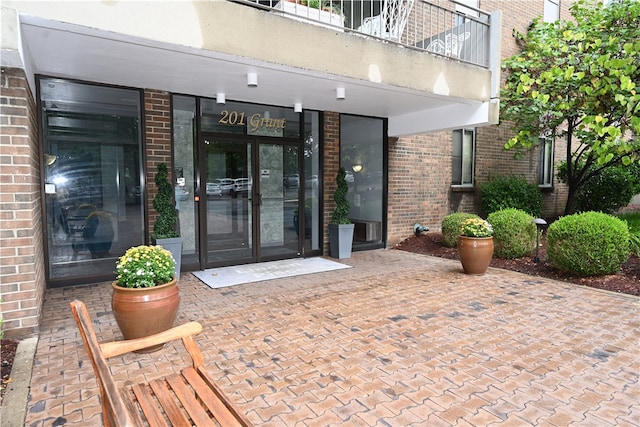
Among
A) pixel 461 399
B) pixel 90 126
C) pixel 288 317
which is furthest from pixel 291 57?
pixel 461 399

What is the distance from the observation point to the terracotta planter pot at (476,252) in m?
6.27

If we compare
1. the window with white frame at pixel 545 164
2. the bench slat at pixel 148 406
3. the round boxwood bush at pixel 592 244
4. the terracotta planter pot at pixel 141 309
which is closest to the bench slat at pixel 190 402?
the bench slat at pixel 148 406

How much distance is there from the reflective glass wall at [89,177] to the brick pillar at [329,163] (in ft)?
11.1

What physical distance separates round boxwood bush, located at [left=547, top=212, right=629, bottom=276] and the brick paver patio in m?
0.45

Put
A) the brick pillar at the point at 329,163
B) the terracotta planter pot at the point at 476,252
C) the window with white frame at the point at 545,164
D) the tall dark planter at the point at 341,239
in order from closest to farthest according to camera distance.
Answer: the terracotta planter pot at the point at 476,252, the tall dark planter at the point at 341,239, the brick pillar at the point at 329,163, the window with white frame at the point at 545,164

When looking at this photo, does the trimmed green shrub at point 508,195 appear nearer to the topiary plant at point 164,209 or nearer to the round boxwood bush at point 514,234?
the round boxwood bush at point 514,234

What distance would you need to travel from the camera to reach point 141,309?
338 centimetres

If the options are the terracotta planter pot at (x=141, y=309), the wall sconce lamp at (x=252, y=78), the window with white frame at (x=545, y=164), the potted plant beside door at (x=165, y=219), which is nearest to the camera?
the terracotta planter pot at (x=141, y=309)

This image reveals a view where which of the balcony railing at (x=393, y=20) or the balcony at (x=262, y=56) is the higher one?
the balcony railing at (x=393, y=20)

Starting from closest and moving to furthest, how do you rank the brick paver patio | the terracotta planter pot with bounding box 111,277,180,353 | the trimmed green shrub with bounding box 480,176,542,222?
the brick paver patio, the terracotta planter pot with bounding box 111,277,180,353, the trimmed green shrub with bounding box 480,176,542,222

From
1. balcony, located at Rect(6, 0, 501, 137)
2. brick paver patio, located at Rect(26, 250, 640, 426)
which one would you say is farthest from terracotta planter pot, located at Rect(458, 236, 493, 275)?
balcony, located at Rect(6, 0, 501, 137)

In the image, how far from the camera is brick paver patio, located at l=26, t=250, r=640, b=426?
8.71ft

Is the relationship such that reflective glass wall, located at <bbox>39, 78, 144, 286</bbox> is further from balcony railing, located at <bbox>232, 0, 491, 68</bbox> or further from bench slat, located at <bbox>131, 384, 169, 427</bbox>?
bench slat, located at <bbox>131, 384, 169, 427</bbox>

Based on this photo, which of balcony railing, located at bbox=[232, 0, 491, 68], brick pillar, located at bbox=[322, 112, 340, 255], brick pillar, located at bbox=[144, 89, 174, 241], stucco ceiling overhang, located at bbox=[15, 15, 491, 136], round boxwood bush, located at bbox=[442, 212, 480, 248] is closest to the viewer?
stucco ceiling overhang, located at bbox=[15, 15, 491, 136]
